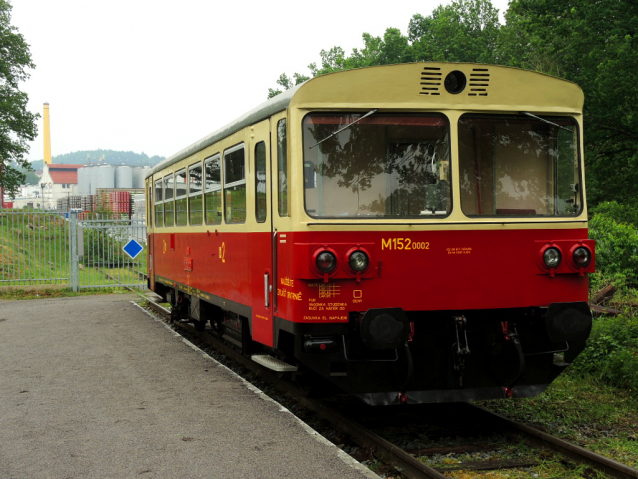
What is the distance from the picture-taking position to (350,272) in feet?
19.3

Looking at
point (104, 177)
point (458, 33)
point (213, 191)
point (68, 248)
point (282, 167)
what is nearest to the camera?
point (282, 167)

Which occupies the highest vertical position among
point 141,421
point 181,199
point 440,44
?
point 440,44

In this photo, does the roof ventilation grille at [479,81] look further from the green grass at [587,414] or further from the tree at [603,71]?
the tree at [603,71]

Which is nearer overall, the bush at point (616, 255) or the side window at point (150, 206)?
the bush at point (616, 255)

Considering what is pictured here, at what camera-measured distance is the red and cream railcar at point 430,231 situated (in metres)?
5.97

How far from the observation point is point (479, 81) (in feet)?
20.6

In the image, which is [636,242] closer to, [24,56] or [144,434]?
[144,434]

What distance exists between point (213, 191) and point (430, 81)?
3.68 m

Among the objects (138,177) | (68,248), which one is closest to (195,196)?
(68,248)

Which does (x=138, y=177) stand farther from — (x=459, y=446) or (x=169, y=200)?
Result: (x=459, y=446)

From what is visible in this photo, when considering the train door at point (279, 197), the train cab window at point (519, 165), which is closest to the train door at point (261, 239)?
the train door at point (279, 197)

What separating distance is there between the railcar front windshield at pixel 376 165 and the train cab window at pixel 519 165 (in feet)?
0.78

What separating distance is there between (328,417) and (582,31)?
9.80m

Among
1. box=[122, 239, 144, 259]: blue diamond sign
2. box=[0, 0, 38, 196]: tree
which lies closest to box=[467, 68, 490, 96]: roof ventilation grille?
box=[122, 239, 144, 259]: blue diamond sign
